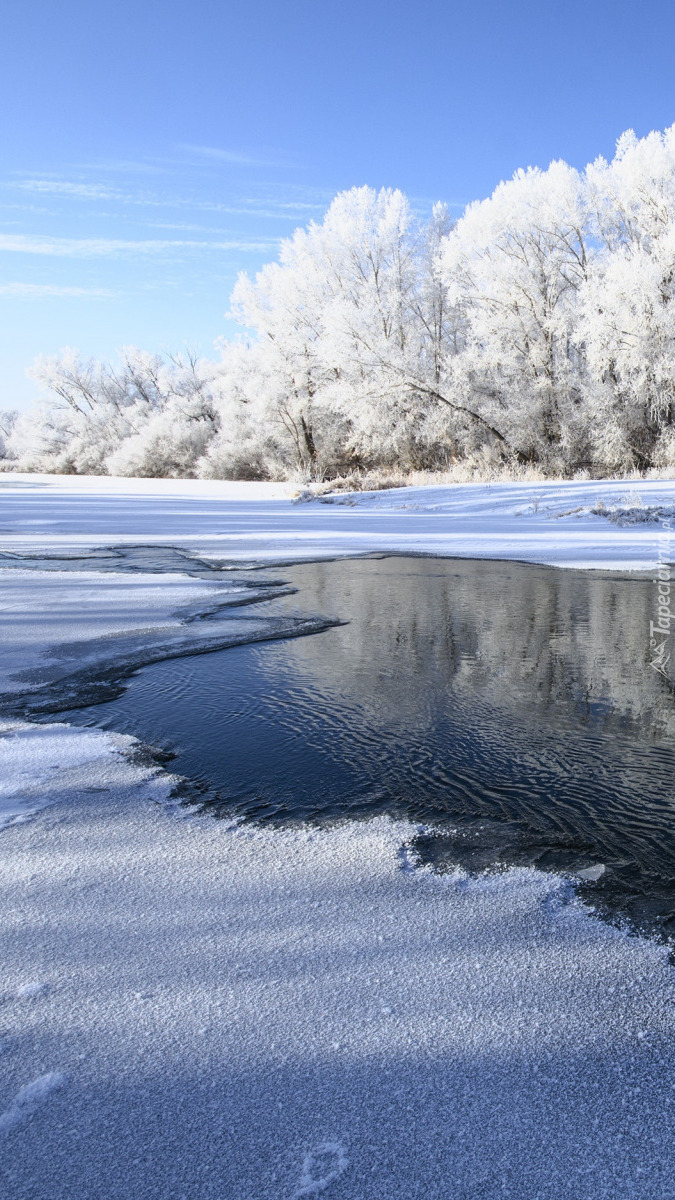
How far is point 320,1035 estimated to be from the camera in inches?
67.3

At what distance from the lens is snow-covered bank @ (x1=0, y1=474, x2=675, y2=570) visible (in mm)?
11367

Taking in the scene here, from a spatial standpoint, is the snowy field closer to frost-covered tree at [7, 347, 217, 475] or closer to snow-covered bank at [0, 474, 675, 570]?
snow-covered bank at [0, 474, 675, 570]

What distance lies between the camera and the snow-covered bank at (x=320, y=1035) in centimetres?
139

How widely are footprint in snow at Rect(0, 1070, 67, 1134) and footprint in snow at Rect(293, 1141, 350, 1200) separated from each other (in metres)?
0.56

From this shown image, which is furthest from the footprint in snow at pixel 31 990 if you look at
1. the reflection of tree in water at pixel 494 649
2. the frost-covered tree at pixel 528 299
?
the frost-covered tree at pixel 528 299

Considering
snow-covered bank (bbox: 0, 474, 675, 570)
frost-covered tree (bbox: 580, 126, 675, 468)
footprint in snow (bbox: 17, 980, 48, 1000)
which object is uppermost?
frost-covered tree (bbox: 580, 126, 675, 468)

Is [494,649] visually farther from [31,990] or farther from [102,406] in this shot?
[102,406]

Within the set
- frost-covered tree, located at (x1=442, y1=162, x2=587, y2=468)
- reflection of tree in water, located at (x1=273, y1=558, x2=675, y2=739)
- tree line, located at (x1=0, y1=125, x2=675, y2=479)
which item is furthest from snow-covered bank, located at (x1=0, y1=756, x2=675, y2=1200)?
frost-covered tree, located at (x1=442, y1=162, x2=587, y2=468)

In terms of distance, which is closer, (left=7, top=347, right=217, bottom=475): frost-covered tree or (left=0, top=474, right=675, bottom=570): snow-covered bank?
(left=0, top=474, right=675, bottom=570): snow-covered bank

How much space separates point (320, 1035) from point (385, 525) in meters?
13.8

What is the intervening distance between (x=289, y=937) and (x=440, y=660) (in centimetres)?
336

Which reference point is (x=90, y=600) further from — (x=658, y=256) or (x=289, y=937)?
(x=658, y=256)

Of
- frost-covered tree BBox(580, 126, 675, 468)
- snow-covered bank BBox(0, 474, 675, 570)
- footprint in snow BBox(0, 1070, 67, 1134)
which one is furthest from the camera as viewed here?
frost-covered tree BBox(580, 126, 675, 468)

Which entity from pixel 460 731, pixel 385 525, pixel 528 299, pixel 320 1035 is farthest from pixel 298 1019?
pixel 528 299
